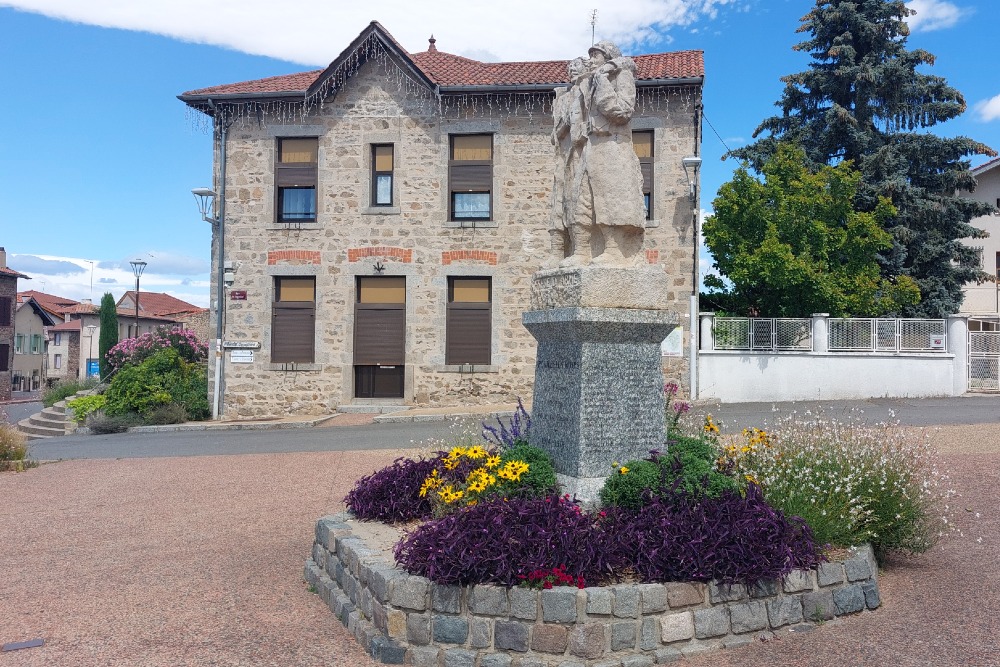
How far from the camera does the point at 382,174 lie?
57.5ft

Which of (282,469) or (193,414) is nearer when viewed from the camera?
(282,469)

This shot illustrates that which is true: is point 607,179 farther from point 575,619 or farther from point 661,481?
point 575,619

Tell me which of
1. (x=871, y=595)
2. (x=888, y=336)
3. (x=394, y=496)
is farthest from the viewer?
(x=888, y=336)

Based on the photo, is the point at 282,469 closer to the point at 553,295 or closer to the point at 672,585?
the point at 553,295

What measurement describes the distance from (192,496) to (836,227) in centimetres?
1506

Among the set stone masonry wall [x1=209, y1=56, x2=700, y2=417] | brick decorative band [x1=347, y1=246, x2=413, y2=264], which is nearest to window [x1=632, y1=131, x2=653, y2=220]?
stone masonry wall [x1=209, y1=56, x2=700, y2=417]

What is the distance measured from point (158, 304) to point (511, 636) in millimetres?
53463

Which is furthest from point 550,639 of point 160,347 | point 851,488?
point 160,347

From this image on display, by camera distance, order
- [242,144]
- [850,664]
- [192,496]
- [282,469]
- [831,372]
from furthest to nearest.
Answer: [242,144]
[831,372]
[282,469]
[192,496]
[850,664]

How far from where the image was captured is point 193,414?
1708 cm

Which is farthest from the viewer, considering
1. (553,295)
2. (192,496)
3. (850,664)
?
(192,496)

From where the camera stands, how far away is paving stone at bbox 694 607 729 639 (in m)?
4.13

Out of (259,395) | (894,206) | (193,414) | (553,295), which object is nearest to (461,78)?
(259,395)

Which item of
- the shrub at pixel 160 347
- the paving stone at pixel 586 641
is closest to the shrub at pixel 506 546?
the paving stone at pixel 586 641
